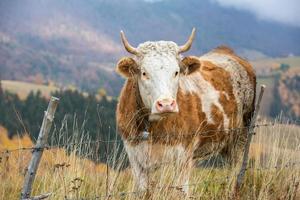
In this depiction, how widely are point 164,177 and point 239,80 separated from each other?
4.69 m

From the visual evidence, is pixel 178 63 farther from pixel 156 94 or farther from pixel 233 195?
pixel 233 195

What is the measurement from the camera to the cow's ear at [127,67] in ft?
24.5

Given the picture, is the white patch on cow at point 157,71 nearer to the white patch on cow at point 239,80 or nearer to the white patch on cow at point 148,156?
the white patch on cow at point 148,156

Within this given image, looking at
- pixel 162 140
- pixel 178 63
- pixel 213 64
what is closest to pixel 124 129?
pixel 162 140

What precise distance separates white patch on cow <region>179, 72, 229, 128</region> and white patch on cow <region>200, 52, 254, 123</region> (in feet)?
2.66

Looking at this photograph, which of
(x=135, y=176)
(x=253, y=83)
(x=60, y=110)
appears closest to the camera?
(x=135, y=176)

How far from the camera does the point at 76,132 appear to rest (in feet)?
22.1

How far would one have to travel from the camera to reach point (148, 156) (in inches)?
277

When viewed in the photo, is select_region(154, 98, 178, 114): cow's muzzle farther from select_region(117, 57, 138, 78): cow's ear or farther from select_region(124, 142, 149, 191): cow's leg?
select_region(117, 57, 138, 78): cow's ear

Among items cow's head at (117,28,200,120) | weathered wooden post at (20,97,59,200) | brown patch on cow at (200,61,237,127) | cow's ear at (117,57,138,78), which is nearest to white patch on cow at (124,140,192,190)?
cow's head at (117,28,200,120)

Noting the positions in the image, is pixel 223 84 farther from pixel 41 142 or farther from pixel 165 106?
pixel 41 142

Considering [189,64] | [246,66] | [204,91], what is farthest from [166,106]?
[246,66]

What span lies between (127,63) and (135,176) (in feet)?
5.20

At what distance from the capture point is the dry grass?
19.4 ft
